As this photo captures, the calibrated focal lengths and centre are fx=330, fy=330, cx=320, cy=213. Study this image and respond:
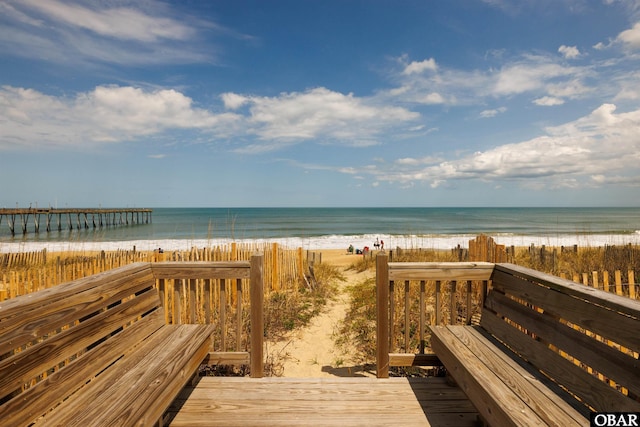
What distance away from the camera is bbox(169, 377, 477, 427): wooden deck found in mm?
2484

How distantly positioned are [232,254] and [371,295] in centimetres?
356

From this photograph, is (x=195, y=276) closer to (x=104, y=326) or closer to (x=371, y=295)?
(x=104, y=326)

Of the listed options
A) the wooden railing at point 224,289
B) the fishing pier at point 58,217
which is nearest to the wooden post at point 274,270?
the wooden railing at point 224,289

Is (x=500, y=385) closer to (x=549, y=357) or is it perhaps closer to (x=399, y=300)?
(x=549, y=357)

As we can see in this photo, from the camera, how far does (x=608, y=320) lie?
179 centimetres

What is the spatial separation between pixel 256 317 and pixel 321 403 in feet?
3.10

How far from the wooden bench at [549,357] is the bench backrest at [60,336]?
239 cm

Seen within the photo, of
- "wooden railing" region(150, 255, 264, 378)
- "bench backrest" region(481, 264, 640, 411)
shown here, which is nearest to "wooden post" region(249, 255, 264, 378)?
"wooden railing" region(150, 255, 264, 378)

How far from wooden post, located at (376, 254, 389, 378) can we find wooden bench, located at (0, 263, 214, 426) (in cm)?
161

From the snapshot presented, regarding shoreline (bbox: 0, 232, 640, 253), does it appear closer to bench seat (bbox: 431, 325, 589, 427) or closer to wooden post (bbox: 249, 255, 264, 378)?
wooden post (bbox: 249, 255, 264, 378)

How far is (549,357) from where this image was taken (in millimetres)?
2143

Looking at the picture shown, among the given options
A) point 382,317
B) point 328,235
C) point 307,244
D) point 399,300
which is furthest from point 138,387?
point 328,235

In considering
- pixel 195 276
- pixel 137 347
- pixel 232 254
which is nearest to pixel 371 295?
pixel 232 254

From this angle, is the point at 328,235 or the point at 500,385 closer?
the point at 500,385
